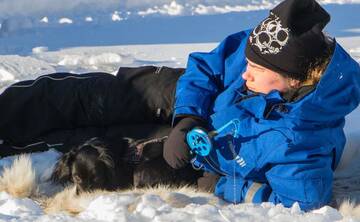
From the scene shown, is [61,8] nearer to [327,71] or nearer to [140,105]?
[140,105]

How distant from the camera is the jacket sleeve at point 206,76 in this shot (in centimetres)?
207

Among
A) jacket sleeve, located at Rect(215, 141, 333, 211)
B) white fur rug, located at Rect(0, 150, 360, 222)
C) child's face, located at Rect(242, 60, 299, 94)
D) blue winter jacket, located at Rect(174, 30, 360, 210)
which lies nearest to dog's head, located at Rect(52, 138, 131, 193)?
white fur rug, located at Rect(0, 150, 360, 222)

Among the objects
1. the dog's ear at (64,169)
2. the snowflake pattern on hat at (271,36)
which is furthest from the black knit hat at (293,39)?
the dog's ear at (64,169)

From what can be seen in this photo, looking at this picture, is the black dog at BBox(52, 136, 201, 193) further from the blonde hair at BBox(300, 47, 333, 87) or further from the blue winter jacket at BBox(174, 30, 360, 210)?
the blonde hair at BBox(300, 47, 333, 87)

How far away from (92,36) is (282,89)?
16.9 ft

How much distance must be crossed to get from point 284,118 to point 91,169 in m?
0.62

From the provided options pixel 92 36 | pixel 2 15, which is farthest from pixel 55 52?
pixel 2 15

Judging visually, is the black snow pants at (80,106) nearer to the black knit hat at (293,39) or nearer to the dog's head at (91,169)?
the dog's head at (91,169)

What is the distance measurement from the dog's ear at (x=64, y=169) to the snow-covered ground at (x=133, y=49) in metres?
0.03

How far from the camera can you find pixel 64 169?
2000 millimetres

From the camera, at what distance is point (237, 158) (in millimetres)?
1904

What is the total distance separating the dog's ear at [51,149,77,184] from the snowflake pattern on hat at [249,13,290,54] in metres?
0.69

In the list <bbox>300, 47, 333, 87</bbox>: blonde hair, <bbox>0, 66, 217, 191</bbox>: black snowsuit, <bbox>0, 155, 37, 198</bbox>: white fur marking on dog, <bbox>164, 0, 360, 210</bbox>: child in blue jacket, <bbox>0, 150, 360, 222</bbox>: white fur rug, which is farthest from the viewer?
<bbox>0, 66, 217, 191</bbox>: black snowsuit

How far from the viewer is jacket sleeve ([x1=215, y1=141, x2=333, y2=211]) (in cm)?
174
